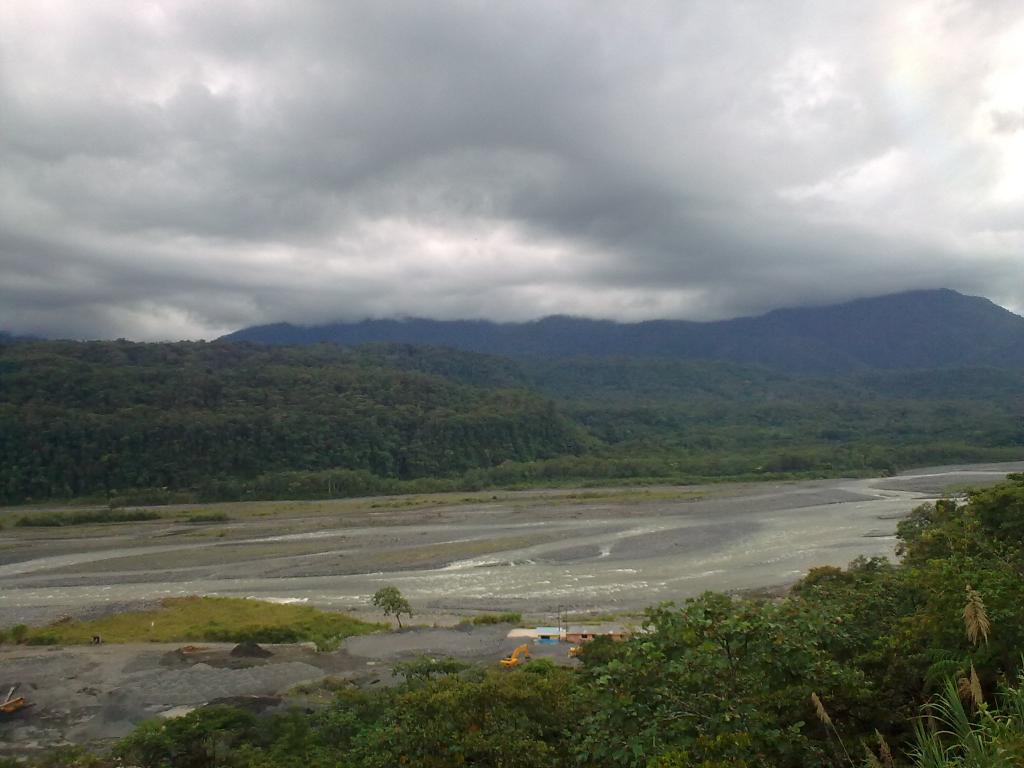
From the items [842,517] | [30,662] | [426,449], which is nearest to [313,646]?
[30,662]

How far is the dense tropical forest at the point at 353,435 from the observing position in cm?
9131

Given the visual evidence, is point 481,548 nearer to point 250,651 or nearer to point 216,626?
point 216,626

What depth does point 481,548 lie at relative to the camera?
1983 inches

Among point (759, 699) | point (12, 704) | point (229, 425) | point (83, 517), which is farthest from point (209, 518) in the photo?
point (759, 699)

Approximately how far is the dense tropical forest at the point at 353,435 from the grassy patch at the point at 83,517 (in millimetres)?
8689

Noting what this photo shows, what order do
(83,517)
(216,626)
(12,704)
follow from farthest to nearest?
(83,517) → (216,626) → (12,704)

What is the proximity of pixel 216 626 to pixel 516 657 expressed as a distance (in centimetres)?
1502

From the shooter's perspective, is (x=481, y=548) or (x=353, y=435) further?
(x=353, y=435)

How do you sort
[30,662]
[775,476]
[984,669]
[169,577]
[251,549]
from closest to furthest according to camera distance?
1. [984,669]
2. [30,662]
3. [169,577]
4. [251,549]
5. [775,476]

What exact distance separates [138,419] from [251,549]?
176 feet

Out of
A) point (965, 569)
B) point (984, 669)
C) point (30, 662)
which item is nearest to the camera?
point (984, 669)

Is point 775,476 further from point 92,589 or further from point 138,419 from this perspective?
point 138,419

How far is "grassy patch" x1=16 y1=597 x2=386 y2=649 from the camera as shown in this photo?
30.0 meters

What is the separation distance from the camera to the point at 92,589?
43656 millimetres
